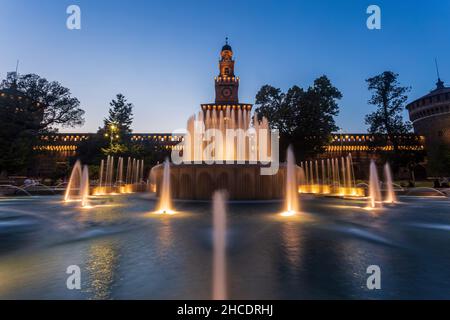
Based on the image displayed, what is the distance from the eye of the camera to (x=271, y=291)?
116 inches

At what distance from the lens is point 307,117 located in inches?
1419

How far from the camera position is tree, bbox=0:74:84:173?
96.6ft

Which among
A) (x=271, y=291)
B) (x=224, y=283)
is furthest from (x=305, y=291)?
(x=224, y=283)

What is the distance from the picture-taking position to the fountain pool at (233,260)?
2.98m

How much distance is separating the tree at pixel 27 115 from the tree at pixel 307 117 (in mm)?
34451

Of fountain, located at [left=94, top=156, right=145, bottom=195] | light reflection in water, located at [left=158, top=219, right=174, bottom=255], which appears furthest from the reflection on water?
fountain, located at [left=94, top=156, right=145, bottom=195]

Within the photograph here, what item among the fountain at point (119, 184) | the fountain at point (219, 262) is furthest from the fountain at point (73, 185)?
the fountain at point (219, 262)

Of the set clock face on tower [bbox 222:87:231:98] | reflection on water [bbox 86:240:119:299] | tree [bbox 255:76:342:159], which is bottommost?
reflection on water [bbox 86:240:119:299]

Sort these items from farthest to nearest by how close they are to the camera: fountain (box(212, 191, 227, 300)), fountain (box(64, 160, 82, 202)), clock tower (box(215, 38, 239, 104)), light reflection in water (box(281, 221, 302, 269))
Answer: clock tower (box(215, 38, 239, 104)) → fountain (box(64, 160, 82, 202)) → light reflection in water (box(281, 221, 302, 269)) → fountain (box(212, 191, 227, 300))

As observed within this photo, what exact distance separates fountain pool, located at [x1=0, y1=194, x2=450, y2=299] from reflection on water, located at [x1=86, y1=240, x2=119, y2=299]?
0.01 m

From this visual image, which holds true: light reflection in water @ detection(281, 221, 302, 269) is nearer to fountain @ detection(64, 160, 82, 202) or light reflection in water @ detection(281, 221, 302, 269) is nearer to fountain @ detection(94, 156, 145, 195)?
fountain @ detection(64, 160, 82, 202)

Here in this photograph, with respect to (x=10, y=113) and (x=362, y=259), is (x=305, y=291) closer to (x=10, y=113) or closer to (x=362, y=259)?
(x=362, y=259)
